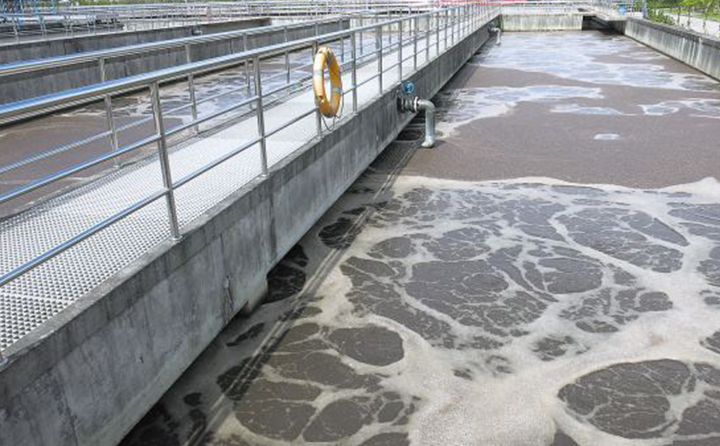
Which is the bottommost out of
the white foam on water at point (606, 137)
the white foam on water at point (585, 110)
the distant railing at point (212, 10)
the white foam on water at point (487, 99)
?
the white foam on water at point (606, 137)

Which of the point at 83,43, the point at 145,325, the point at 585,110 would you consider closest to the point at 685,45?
the point at 585,110

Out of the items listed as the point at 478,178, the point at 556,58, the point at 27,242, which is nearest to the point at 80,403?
the point at 27,242

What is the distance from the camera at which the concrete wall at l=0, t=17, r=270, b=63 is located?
14.3 m

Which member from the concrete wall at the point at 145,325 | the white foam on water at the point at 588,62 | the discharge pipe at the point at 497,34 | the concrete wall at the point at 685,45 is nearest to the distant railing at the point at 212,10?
the discharge pipe at the point at 497,34

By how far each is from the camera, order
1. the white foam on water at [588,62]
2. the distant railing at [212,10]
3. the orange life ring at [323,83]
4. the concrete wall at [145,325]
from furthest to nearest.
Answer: the distant railing at [212,10] → the white foam on water at [588,62] → the orange life ring at [323,83] → the concrete wall at [145,325]

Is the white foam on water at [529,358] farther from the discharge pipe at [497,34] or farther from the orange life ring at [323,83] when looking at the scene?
the discharge pipe at [497,34]

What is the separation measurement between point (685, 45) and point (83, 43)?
55.0 ft

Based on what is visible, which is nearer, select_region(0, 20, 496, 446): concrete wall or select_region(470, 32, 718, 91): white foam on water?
select_region(0, 20, 496, 446): concrete wall

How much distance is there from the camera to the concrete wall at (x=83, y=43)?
14289 mm

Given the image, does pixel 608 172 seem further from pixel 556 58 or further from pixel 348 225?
pixel 556 58

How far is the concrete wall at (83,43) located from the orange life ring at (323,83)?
10.8m

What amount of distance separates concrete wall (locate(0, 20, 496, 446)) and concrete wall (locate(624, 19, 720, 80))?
14.1 m

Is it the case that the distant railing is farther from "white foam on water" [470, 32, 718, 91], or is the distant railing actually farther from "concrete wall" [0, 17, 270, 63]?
"white foam on water" [470, 32, 718, 91]

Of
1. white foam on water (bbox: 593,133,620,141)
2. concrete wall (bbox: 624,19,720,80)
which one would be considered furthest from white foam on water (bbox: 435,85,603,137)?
concrete wall (bbox: 624,19,720,80)
